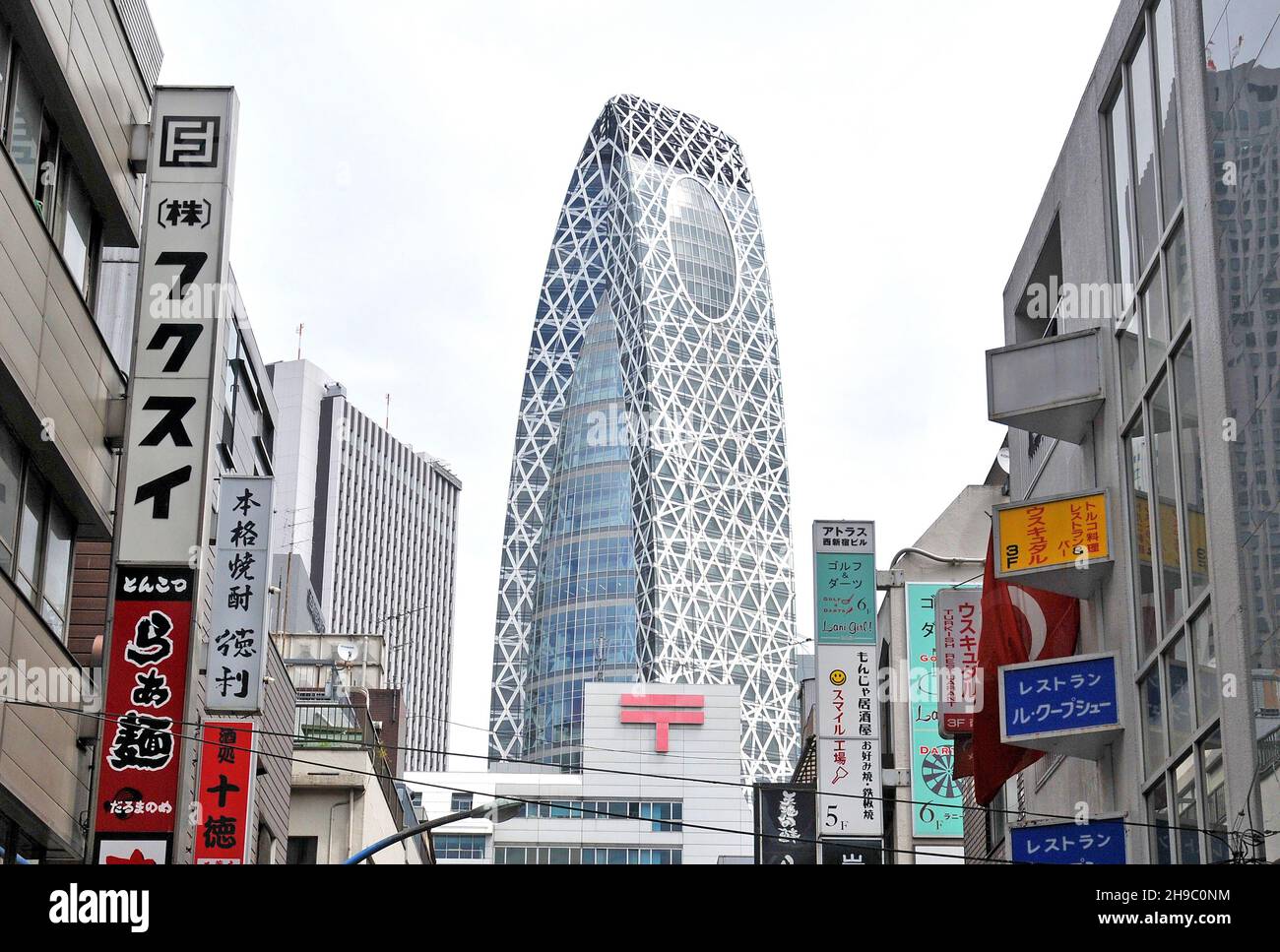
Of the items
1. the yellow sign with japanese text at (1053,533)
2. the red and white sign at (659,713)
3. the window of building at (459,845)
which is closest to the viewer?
the yellow sign with japanese text at (1053,533)

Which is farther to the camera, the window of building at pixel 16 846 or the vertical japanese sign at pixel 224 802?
the vertical japanese sign at pixel 224 802

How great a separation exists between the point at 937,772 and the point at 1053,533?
3324 cm

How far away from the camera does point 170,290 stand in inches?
835

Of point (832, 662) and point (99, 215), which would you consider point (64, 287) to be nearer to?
point (99, 215)

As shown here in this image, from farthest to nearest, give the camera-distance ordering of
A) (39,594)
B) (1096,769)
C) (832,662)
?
(832,662) → (1096,769) → (39,594)

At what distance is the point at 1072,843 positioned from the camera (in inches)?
885

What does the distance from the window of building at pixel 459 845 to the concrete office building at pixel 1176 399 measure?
376ft

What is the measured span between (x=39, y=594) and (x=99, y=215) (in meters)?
5.31

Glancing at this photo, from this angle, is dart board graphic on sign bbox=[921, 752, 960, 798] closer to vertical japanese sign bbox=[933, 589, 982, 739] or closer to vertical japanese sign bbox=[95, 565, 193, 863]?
vertical japanese sign bbox=[933, 589, 982, 739]

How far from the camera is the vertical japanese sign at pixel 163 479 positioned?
20062 mm

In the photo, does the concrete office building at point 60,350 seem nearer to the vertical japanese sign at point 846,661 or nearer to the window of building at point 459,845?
the vertical japanese sign at point 846,661

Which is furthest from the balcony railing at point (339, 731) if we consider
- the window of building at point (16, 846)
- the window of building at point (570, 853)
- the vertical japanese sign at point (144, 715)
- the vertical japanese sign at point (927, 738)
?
the window of building at point (570, 853)

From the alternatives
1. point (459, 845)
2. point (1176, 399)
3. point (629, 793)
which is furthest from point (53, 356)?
point (629, 793)

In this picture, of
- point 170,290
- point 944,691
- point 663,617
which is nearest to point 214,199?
point 170,290
